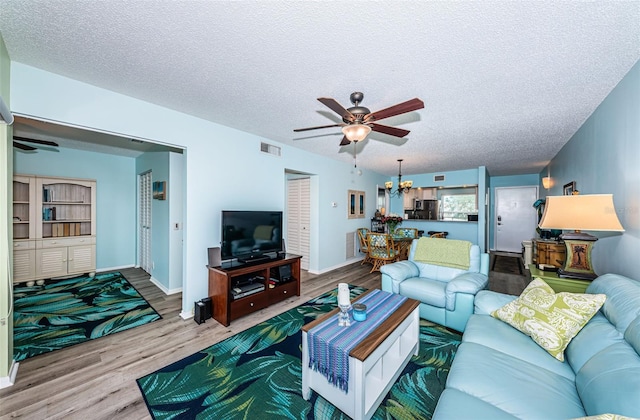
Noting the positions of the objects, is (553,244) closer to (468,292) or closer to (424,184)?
(468,292)

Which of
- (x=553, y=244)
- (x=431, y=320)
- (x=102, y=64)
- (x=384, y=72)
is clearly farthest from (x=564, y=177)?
(x=102, y=64)

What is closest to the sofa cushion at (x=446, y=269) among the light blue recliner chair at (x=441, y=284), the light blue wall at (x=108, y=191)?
the light blue recliner chair at (x=441, y=284)

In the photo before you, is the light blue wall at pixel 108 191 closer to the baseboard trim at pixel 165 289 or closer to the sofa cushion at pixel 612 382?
the baseboard trim at pixel 165 289

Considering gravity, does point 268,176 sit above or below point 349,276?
above

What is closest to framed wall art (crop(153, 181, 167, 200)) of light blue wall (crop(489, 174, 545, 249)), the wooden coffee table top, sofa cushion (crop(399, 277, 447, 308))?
the wooden coffee table top

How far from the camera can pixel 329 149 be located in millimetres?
4469

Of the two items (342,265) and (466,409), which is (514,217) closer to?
(342,265)

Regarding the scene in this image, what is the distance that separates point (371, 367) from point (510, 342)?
1.00m

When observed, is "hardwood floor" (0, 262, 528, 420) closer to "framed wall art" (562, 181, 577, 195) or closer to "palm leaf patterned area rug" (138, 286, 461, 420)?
"palm leaf patterned area rug" (138, 286, 461, 420)

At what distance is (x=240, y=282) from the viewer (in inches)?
126

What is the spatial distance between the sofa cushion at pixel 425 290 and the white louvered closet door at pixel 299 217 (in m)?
2.59

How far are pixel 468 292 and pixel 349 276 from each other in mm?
2587

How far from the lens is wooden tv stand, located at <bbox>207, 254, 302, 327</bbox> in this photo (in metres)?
2.81

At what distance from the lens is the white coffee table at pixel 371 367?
150 cm
